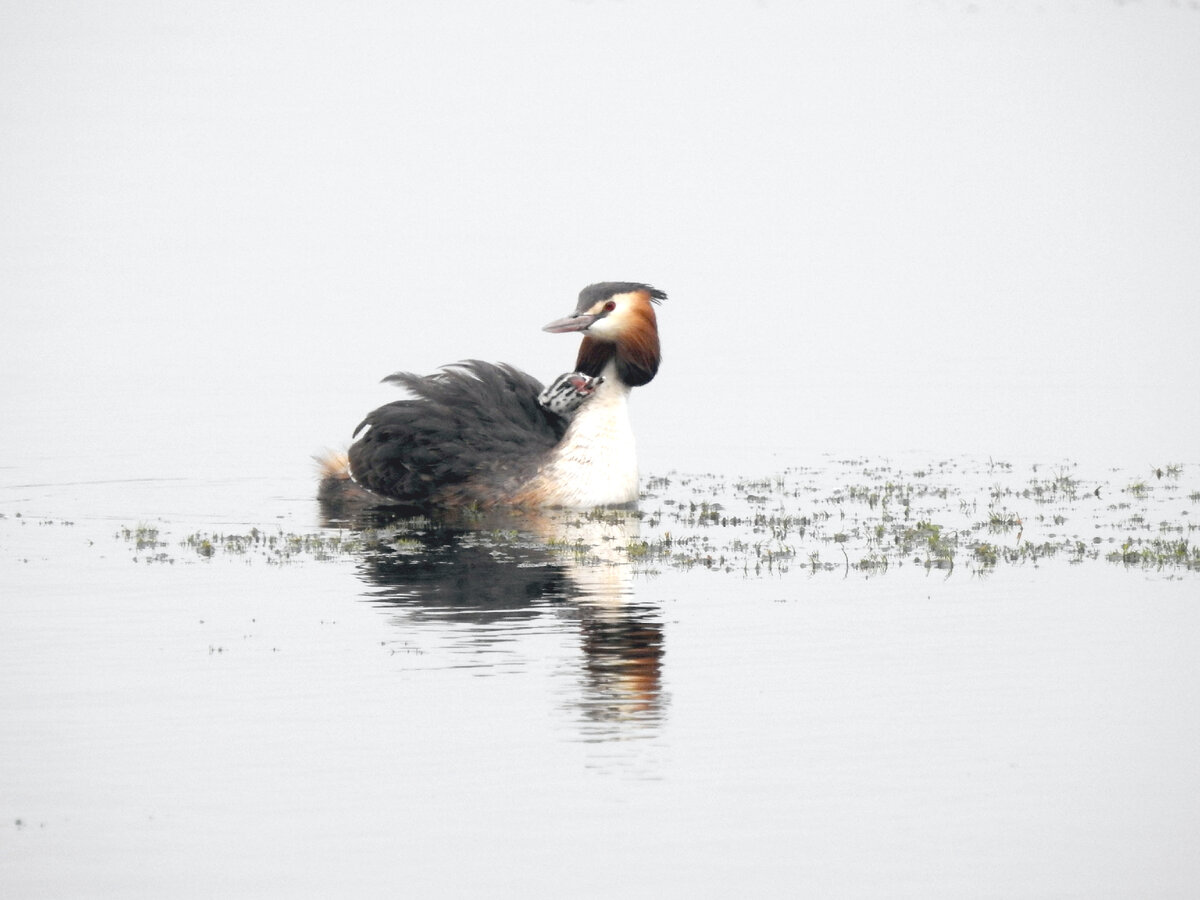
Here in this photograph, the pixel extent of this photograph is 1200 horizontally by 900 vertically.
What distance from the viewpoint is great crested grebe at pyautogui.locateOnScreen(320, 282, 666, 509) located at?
22.3 metres

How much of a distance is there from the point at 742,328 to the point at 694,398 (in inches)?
710

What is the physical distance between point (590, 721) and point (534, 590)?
4.10 meters

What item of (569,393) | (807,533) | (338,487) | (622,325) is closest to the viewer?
(807,533)

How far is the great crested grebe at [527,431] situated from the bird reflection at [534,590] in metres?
0.31

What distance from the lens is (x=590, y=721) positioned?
1332cm

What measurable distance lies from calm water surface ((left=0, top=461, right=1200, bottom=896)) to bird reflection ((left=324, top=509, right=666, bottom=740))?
1.9 inches

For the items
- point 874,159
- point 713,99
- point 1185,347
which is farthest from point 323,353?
point 713,99

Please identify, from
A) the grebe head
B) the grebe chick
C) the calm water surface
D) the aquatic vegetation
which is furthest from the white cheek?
the calm water surface

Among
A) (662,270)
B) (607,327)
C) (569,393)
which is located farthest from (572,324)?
(662,270)

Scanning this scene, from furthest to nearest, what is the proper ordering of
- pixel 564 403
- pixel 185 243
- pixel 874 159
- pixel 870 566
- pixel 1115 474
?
pixel 874 159 → pixel 185 243 → pixel 1115 474 → pixel 564 403 → pixel 870 566

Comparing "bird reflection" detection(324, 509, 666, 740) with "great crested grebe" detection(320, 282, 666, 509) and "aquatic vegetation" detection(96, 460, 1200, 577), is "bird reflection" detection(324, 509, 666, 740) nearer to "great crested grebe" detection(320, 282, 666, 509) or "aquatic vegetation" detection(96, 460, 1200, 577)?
"aquatic vegetation" detection(96, 460, 1200, 577)

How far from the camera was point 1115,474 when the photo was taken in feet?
83.0

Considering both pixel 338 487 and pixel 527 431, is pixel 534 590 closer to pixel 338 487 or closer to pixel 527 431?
pixel 527 431

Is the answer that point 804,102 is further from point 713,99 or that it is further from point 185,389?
point 185,389
